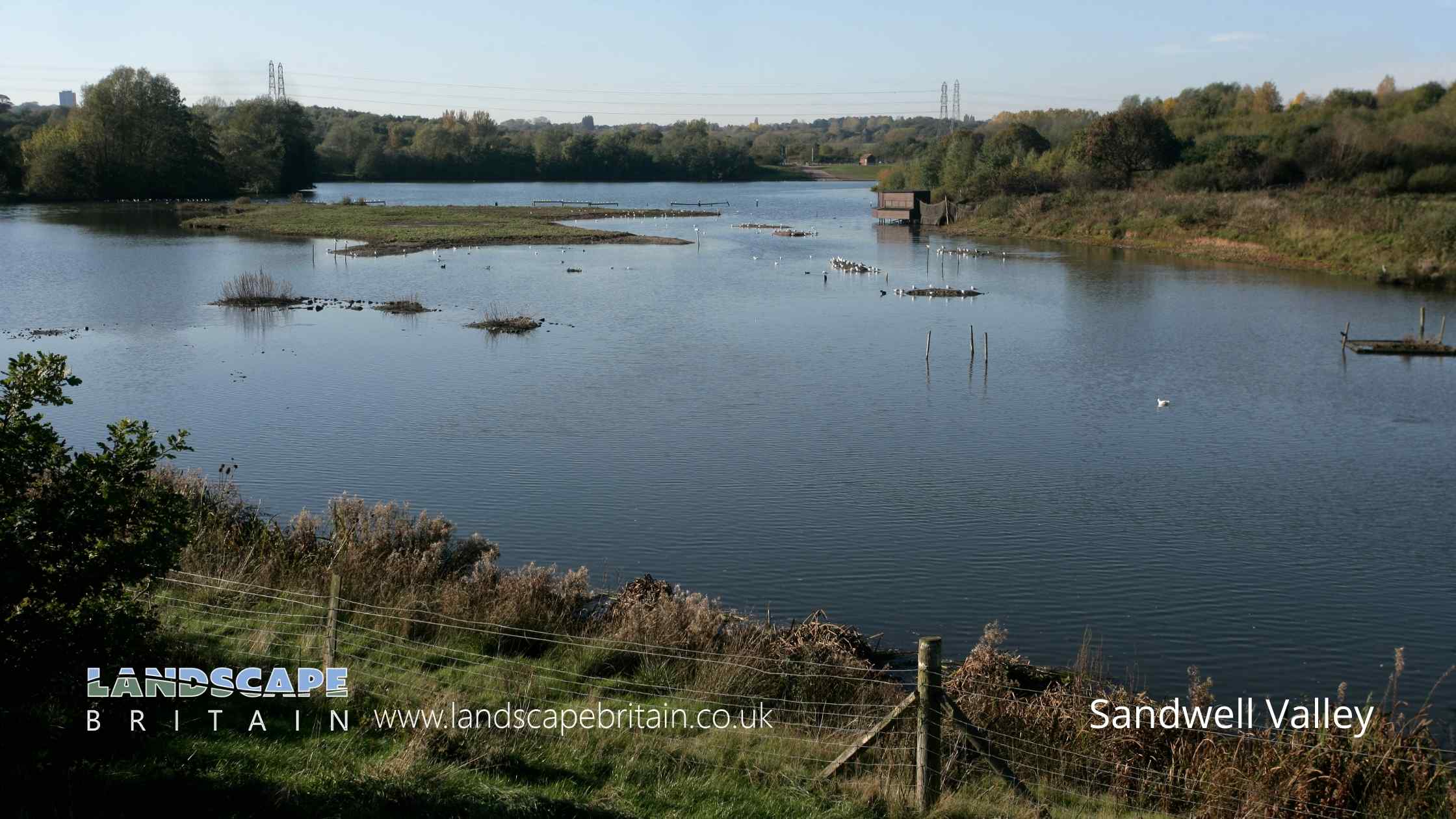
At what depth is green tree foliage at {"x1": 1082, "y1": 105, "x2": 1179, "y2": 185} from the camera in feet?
252

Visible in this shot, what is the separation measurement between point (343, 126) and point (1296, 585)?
546ft

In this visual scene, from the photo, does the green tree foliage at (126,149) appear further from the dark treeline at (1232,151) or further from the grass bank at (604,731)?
the grass bank at (604,731)

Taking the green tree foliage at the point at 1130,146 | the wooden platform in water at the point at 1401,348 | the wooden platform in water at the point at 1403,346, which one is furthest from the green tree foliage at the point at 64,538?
the green tree foliage at the point at 1130,146

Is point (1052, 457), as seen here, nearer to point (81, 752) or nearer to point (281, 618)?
point (281, 618)

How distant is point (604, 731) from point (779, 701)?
6.08ft

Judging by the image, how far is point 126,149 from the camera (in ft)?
328

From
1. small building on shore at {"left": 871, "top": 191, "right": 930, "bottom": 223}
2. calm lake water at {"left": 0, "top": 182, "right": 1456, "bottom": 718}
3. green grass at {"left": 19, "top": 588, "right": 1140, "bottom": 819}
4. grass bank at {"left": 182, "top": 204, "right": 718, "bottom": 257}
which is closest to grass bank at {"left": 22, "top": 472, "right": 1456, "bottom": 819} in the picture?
green grass at {"left": 19, "top": 588, "right": 1140, "bottom": 819}

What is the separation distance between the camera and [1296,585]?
Answer: 49.1ft

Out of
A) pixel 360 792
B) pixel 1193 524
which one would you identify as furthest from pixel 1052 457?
pixel 360 792

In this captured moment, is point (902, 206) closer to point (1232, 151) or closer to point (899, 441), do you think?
point (1232, 151)

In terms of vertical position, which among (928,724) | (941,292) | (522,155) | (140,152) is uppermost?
(522,155)

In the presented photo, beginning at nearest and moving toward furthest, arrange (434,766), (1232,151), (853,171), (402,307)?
1. (434,766)
2. (402,307)
3. (1232,151)
4. (853,171)

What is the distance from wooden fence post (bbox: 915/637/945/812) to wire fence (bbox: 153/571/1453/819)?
0.04 feet

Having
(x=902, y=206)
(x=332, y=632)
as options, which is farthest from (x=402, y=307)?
(x=902, y=206)
